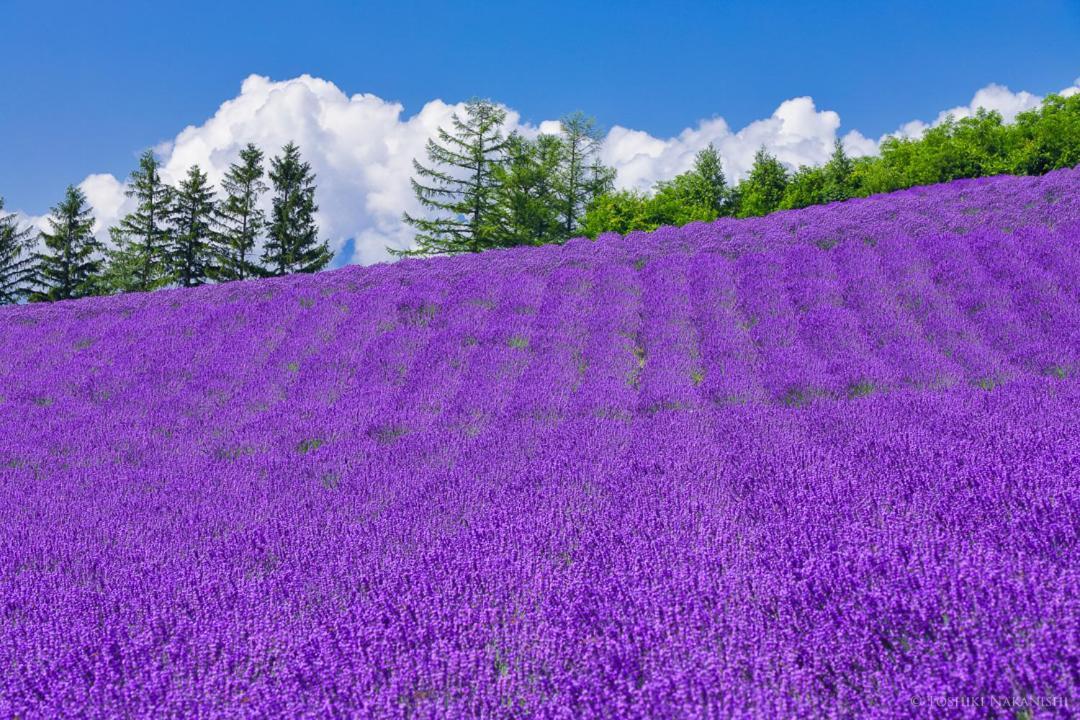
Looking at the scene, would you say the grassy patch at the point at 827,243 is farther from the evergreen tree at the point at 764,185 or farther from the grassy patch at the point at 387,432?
the evergreen tree at the point at 764,185

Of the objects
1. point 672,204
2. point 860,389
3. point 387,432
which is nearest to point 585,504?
point 387,432

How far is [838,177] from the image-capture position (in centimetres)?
2248

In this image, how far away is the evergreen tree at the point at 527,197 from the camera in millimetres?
30156

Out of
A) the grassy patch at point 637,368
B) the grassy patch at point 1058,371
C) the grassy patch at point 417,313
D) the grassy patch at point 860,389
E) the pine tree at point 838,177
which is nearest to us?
the grassy patch at point 1058,371

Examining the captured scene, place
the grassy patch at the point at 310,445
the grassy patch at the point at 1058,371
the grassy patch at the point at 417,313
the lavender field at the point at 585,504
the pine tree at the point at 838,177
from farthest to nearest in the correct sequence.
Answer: the pine tree at the point at 838,177
the grassy patch at the point at 417,313
the grassy patch at the point at 1058,371
the grassy patch at the point at 310,445
the lavender field at the point at 585,504

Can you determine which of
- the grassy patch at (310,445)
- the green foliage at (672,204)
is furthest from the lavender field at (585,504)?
the green foliage at (672,204)

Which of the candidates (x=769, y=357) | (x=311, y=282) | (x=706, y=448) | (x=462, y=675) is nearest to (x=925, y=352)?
(x=769, y=357)

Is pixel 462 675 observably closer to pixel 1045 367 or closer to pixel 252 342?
pixel 1045 367

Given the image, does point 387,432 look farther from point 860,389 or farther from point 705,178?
point 705,178

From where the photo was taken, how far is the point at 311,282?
11891 millimetres

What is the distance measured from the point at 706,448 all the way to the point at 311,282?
8.87m

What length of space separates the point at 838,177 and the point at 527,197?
41.3ft

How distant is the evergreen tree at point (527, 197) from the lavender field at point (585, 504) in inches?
816

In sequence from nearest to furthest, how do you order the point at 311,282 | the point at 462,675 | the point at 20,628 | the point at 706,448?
the point at 462,675, the point at 20,628, the point at 706,448, the point at 311,282
